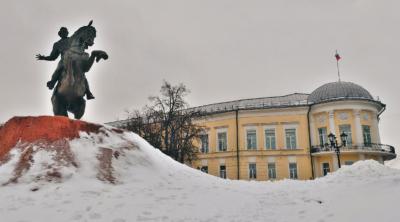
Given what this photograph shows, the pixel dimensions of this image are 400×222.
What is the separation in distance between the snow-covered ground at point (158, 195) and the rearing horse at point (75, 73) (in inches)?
46.9

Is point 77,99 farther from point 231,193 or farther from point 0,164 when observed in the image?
point 231,193

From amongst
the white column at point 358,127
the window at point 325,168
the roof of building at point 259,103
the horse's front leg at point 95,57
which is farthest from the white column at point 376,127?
the horse's front leg at point 95,57

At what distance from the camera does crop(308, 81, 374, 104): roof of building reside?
3884 cm

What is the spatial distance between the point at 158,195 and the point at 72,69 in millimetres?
5350

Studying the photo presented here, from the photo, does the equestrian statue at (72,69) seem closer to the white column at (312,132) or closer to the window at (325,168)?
the window at (325,168)

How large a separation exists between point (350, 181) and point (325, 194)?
7.44ft

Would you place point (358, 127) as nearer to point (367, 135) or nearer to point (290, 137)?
point (367, 135)

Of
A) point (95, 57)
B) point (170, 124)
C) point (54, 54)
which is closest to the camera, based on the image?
point (54, 54)

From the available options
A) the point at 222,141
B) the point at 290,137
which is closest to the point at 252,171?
the point at 222,141

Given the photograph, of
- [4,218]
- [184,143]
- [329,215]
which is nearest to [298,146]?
[184,143]

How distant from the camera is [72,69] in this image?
39.6ft

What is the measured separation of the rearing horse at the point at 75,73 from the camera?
11.9 m

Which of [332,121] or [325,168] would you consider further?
[332,121]

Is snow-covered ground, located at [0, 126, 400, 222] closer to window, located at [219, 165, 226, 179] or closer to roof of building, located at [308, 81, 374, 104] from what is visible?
roof of building, located at [308, 81, 374, 104]
